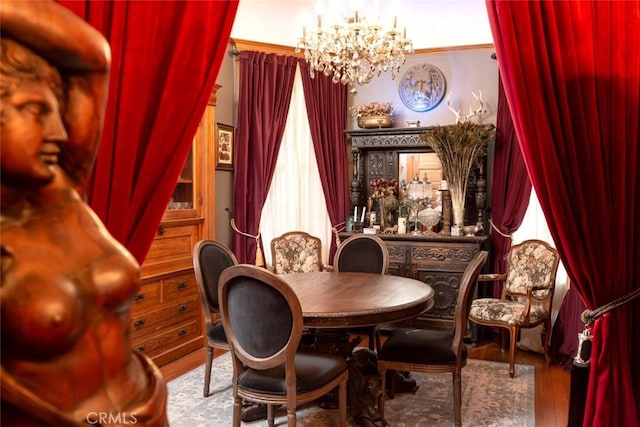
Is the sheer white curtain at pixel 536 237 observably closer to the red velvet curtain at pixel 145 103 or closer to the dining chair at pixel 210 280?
the dining chair at pixel 210 280

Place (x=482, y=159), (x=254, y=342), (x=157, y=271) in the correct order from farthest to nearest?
(x=482, y=159) → (x=157, y=271) → (x=254, y=342)

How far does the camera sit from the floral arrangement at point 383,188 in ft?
16.2

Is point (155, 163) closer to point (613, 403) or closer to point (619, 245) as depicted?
point (619, 245)

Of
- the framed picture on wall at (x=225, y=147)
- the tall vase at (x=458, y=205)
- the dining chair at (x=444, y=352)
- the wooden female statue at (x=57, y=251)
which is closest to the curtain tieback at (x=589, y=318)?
the dining chair at (x=444, y=352)

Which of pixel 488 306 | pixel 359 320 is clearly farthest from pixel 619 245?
pixel 488 306

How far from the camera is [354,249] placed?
160 inches

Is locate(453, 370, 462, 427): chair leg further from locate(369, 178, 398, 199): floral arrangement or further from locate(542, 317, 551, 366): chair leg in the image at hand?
locate(369, 178, 398, 199): floral arrangement

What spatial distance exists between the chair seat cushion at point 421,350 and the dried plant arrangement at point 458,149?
1866mm

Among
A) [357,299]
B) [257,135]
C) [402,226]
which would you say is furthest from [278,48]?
[357,299]

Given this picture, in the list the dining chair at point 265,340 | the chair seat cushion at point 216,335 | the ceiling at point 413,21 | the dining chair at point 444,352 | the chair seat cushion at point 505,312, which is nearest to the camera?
the dining chair at point 265,340

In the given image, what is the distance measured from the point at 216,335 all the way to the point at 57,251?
266cm

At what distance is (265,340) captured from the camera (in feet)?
7.45

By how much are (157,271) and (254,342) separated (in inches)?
69.2

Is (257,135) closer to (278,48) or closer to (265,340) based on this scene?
(278,48)
